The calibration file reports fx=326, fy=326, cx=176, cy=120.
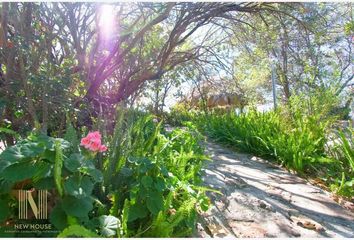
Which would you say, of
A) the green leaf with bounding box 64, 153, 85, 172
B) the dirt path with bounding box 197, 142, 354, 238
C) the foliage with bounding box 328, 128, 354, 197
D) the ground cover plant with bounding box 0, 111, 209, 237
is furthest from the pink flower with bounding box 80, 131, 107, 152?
the foliage with bounding box 328, 128, 354, 197

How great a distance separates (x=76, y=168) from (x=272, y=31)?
228 inches

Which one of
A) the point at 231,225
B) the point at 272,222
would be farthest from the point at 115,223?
the point at 272,222

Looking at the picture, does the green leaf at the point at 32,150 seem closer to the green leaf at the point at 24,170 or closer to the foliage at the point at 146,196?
the green leaf at the point at 24,170

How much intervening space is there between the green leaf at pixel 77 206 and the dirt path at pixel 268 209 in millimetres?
780

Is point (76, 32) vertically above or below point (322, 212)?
above

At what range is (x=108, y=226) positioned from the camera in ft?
4.49

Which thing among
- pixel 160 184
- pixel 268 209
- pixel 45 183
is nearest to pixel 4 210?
pixel 45 183

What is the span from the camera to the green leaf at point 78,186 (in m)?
1.29

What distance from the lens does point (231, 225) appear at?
2096 millimetres

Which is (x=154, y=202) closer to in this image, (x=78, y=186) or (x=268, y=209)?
(x=78, y=186)

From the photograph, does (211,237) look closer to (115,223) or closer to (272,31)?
(115,223)

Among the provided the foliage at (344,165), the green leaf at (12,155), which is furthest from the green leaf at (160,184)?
the foliage at (344,165)

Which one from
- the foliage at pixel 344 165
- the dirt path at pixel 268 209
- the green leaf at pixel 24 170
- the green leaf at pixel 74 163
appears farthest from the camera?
the foliage at pixel 344 165

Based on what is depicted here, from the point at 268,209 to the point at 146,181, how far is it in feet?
3.94
